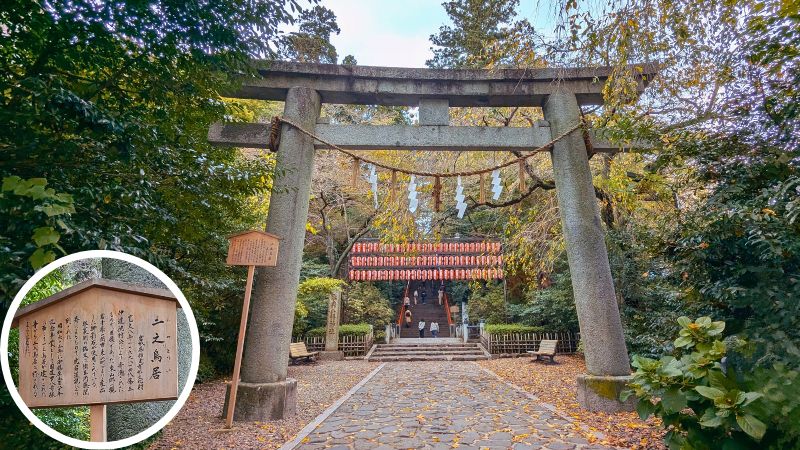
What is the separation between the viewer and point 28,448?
3529 mm

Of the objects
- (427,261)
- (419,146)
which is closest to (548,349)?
(427,261)

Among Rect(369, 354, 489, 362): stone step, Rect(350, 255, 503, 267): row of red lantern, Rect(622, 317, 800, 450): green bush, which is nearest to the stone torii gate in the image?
Rect(622, 317, 800, 450): green bush

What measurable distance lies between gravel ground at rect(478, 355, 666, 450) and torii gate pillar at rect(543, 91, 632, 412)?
14.6 inches

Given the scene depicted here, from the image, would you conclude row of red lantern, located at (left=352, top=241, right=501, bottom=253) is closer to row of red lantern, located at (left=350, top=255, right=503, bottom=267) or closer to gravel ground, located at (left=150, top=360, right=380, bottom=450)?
row of red lantern, located at (left=350, top=255, right=503, bottom=267)

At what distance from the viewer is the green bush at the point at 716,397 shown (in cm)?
280

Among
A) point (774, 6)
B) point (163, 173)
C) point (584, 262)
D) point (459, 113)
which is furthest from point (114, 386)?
point (459, 113)

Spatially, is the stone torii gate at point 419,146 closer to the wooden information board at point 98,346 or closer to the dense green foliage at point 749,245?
the dense green foliage at point 749,245

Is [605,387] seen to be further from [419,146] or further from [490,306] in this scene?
[490,306]

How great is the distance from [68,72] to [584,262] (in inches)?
269

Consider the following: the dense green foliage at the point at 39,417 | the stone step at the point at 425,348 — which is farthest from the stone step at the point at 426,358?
the dense green foliage at the point at 39,417

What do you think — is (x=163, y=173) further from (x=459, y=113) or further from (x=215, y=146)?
(x=459, y=113)

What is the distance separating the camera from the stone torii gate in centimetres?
626

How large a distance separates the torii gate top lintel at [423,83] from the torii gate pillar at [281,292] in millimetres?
329

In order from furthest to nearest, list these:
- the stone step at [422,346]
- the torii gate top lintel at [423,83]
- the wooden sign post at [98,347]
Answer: the stone step at [422,346]
the torii gate top lintel at [423,83]
the wooden sign post at [98,347]
